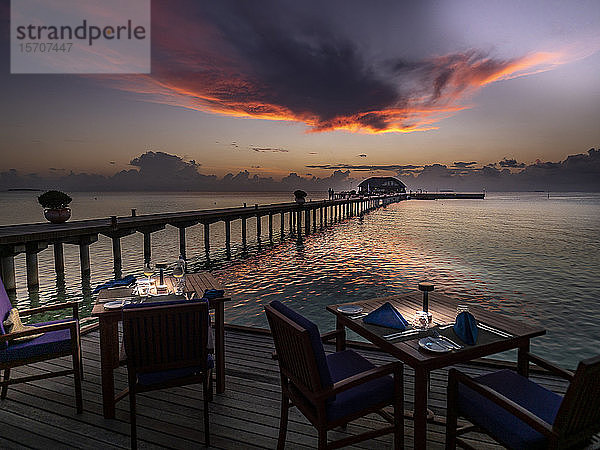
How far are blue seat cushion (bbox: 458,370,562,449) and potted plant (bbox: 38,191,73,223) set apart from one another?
45.0 ft

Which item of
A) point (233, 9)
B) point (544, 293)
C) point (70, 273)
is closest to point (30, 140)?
point (70, 273)

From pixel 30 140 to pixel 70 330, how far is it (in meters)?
30.1

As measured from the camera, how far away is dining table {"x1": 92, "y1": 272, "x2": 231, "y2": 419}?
271cm

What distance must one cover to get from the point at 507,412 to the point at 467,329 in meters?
0.50

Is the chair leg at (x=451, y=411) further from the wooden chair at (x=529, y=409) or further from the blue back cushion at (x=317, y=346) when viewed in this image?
the blue back cushion at (x=317, y=346)

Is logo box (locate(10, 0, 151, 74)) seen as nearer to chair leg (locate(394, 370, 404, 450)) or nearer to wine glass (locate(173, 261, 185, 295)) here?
wine glass (locate(173, 261, 185, 295))

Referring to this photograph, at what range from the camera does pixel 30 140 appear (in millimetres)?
25641

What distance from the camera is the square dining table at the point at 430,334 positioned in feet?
6.71

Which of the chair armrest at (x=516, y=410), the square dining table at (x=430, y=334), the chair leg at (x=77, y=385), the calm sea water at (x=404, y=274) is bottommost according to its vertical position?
the calm sea water at (x=404, y=274)

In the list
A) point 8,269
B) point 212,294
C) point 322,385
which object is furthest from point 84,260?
point 322,385

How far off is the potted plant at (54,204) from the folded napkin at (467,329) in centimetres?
1352

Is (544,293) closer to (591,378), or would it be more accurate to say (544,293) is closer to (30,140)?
(591,378)

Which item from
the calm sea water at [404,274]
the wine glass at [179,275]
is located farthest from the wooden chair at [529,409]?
the calm sea water at [404,274]

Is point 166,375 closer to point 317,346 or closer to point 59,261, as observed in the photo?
point 317,346
